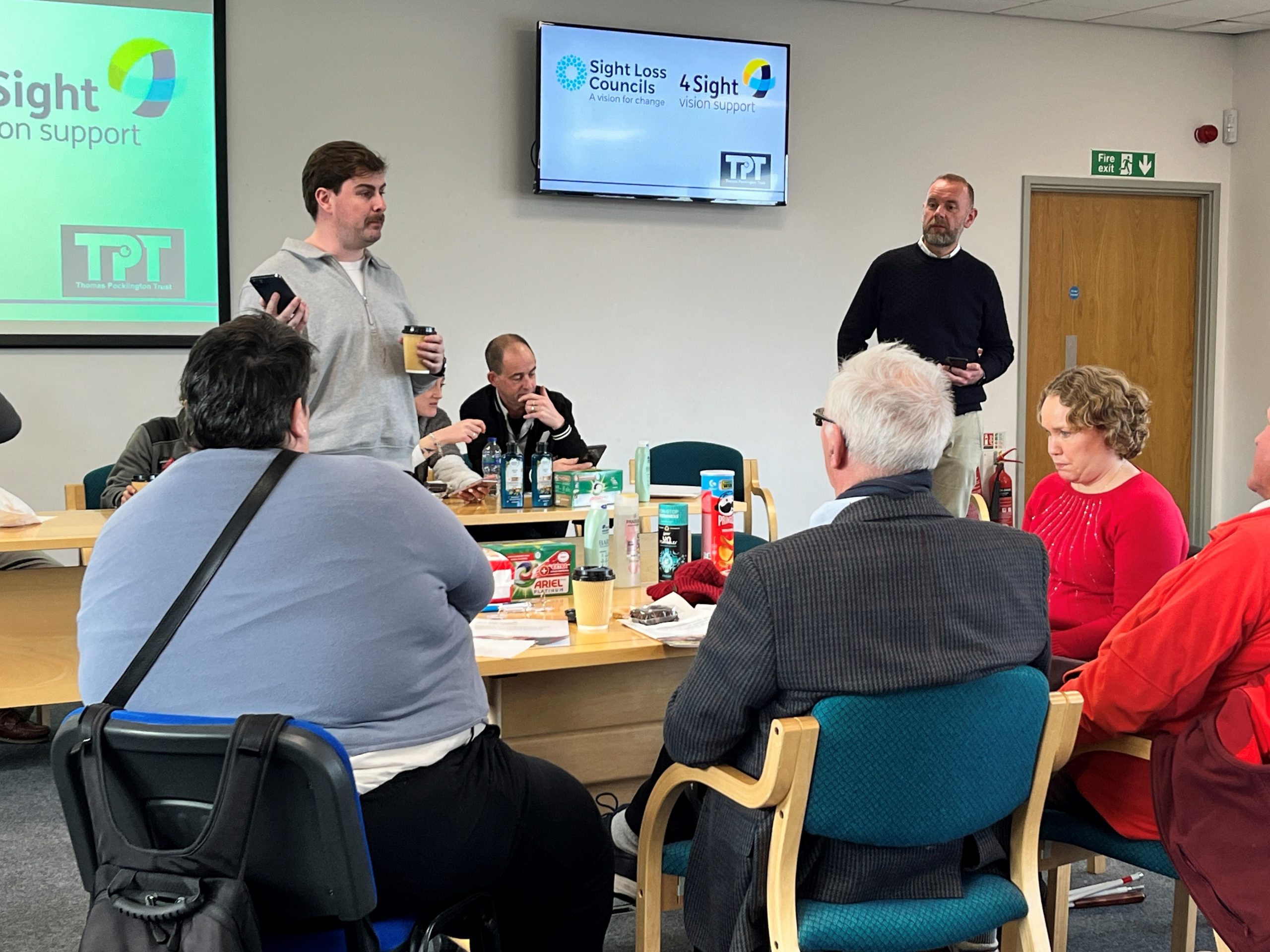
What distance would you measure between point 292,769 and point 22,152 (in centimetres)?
426

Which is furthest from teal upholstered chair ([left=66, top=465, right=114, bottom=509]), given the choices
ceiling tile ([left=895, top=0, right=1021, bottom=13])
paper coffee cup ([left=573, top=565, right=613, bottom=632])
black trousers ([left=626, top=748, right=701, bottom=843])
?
ceiling tile ([left=895, top=0, right=1021, bottom=13])

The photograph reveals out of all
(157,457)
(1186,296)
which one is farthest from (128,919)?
(1186,296)

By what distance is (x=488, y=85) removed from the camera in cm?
554

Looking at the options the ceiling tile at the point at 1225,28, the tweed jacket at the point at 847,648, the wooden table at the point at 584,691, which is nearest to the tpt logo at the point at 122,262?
the wooden table at the point at 584,691

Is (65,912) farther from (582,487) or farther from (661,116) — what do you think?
(661,116)

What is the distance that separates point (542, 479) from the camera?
316 centimetres

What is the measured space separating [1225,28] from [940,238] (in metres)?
2.91

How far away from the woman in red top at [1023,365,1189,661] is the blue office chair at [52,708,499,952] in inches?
66.2

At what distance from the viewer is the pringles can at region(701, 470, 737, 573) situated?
298cm

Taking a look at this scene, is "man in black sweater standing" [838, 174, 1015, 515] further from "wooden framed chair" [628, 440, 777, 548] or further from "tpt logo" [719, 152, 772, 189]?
"tpt logo" [719, 152, 772, 189]

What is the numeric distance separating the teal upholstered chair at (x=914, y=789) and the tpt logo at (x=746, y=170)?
4448mm

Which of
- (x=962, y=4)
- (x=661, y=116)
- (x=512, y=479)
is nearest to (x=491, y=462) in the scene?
(x=512, y=479)

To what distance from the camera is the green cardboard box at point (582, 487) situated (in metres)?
3.16

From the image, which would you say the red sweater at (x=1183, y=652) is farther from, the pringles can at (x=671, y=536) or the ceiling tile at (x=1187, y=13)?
the ceiling tile at (x=1187, y=13)
